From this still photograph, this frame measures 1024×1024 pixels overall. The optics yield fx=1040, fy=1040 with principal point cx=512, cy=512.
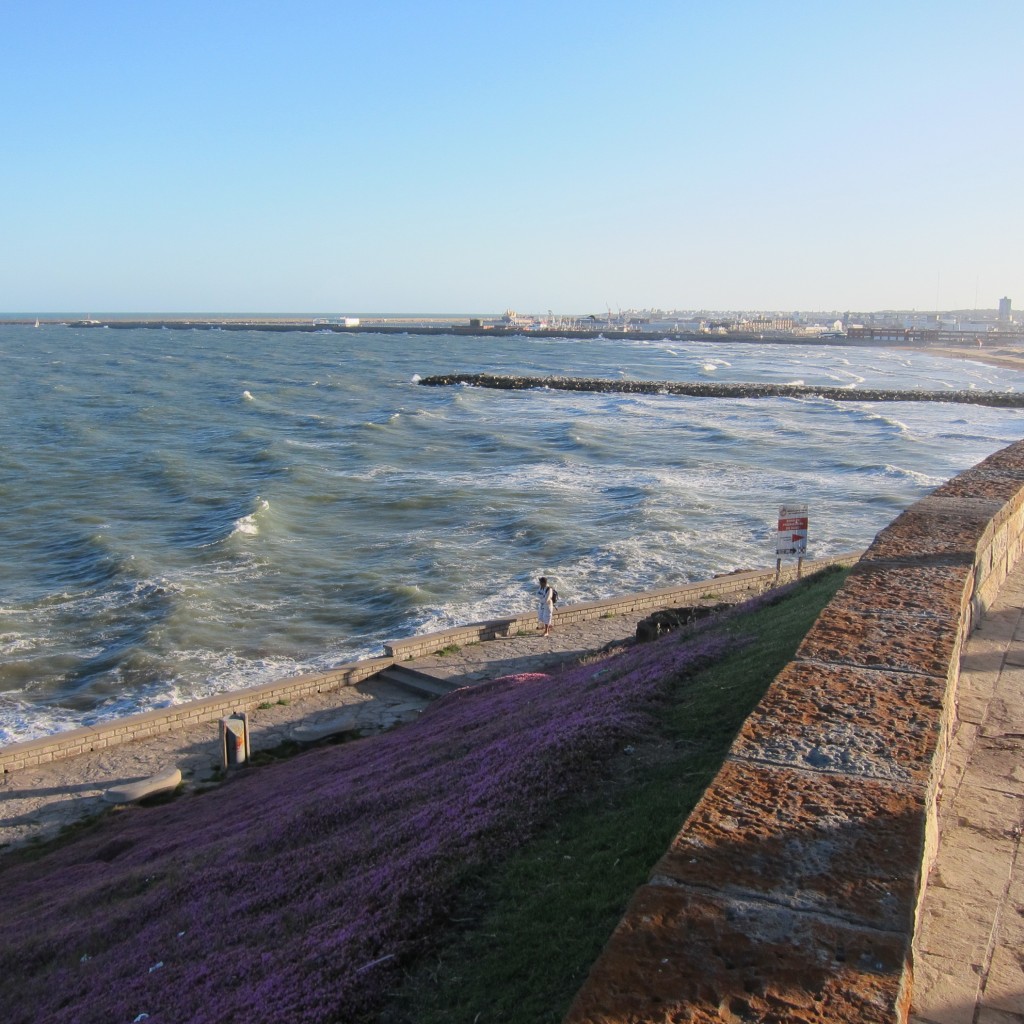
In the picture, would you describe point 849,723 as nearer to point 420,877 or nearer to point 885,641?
point 885,641

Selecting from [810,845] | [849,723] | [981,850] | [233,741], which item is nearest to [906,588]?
[981,850]

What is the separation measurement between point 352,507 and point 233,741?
2176 cm

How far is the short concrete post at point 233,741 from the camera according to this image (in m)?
13.7

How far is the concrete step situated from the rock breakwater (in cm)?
6539

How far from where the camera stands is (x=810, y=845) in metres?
3.24

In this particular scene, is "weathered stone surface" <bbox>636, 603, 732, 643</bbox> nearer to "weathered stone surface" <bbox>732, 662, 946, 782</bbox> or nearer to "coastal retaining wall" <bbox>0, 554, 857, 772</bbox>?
"coastal retaining wall" <bbox>0, 554, 857, 772</bbox>

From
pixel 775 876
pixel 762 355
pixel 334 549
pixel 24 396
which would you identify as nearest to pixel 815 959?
pixel 775 876

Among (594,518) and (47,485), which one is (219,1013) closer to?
(594,518)

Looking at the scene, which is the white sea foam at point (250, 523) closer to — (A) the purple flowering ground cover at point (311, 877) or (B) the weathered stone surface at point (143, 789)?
(B) the weathered stone surface at point (143, 789)

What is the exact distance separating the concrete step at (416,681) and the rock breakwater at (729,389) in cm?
6539

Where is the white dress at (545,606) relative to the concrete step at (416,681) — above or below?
above

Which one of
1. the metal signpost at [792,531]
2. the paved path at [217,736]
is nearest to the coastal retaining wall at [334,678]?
the paved path at [217,736]

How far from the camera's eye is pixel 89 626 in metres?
21.9

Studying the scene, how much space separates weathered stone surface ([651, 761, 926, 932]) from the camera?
9.90 feet
